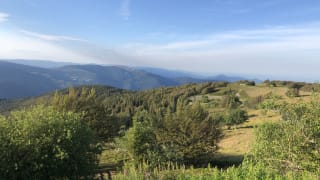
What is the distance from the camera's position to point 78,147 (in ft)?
57.9

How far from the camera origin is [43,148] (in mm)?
17062

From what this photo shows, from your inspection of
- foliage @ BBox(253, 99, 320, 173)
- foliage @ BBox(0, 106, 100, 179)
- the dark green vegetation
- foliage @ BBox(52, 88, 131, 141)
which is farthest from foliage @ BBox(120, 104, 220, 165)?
foliage @ BBox(253, 99, 320, 173)

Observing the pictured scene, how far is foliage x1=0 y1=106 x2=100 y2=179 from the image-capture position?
16.4 meters

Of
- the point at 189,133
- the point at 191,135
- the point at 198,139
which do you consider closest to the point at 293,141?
the point at 191,135

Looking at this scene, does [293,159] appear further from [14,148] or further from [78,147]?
[14,148]

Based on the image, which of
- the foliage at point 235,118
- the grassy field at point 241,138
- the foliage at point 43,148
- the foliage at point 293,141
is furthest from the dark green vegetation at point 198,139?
the foliage at point 235,118

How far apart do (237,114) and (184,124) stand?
165ft

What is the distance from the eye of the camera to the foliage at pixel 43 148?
16.4 m

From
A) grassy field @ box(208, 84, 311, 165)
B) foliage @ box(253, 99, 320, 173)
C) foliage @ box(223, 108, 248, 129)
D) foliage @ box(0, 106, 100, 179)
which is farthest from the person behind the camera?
foliage @ box(223, 108, 248, 129)

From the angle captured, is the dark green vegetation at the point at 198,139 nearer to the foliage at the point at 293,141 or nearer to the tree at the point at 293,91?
the foliage at the point at 293,141

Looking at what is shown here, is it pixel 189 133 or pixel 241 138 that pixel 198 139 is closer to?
pixel 189 133

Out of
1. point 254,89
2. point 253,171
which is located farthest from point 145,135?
point 254,89

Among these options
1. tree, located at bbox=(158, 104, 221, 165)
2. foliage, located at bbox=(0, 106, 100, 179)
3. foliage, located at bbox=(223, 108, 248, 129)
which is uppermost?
foliage, located at bbox=(0, 106, 100, 179)

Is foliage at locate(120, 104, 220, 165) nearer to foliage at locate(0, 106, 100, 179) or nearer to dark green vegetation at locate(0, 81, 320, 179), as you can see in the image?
dark green vegetation at locate(0, 81, 320, 179)
